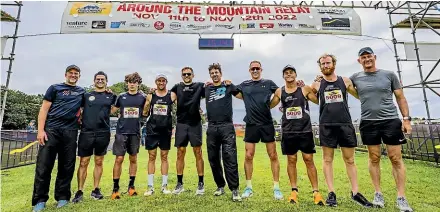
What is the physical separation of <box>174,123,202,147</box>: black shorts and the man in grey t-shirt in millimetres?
2247

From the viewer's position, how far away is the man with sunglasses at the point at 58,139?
3.52 meters

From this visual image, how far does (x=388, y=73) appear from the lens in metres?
3.42

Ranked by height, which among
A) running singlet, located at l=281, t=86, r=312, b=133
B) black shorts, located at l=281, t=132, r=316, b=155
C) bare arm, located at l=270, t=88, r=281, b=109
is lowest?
black shorts, located at l=281, t=132, r=316, b=155

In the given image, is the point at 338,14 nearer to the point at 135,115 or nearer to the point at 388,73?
the point at 388,73

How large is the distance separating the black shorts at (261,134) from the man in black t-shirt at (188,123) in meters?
0.78

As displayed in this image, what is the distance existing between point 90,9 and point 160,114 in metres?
5.94

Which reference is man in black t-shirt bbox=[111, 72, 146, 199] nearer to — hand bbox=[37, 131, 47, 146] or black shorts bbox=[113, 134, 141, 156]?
black shorts bbox=[113, 134, 141, 156]

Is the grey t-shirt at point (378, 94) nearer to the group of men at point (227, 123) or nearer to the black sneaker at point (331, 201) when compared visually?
the group of men at point (227, 123)

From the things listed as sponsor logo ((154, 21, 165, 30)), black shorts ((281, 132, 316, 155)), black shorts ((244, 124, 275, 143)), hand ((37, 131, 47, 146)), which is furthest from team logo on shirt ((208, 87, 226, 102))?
sponsor logo ((154, 21, 165, 30))

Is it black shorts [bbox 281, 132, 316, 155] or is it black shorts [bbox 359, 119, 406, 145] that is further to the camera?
black shorts [bbox 281, 132, 316, 155]

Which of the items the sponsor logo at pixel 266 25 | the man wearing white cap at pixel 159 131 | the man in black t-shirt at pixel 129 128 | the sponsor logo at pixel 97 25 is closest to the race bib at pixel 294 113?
the man wearing white cap at pixel 159 131

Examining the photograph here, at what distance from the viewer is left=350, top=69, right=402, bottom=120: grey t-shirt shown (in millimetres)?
3301

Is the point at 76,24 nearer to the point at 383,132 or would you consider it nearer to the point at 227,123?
the point at 227,123

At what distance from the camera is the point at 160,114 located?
4.05 metres
